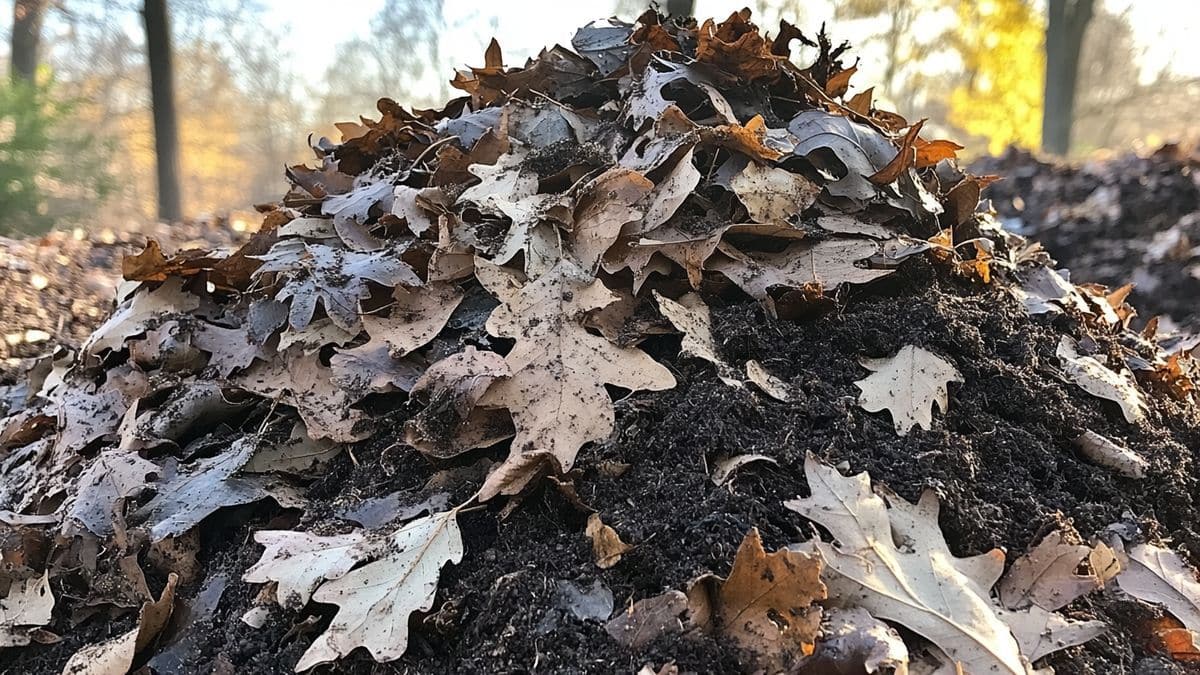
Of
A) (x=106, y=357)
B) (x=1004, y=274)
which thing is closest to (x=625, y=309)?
(x=1004, y=274)

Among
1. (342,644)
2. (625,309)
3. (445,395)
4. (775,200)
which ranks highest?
(775,200)

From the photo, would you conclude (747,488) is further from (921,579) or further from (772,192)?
(772,192)

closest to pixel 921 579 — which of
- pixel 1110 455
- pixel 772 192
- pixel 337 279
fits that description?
pixel 1110 455

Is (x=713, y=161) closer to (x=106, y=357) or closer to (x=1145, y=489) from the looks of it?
(x=1145, y=489)

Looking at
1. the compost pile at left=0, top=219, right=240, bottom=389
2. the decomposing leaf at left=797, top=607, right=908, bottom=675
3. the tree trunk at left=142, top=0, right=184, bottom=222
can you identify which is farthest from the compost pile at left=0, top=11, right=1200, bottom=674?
the tree trunk at left=142, top=0, right=184, bottom=222

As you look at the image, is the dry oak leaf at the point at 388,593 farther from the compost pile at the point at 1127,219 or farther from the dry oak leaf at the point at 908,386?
the compost pile at the point at 1127,219

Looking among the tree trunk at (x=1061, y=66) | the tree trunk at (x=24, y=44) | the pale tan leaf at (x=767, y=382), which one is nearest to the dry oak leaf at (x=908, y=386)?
the pale tan leaf at (x=767, y=382)
